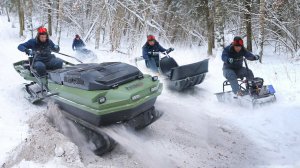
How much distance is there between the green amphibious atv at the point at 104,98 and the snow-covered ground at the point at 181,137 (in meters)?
0.21

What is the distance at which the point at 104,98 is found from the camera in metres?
4.95

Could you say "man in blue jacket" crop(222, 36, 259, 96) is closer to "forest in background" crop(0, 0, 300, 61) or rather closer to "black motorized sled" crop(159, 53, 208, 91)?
"black motorized sled" crop(159, 53, 208, 91)

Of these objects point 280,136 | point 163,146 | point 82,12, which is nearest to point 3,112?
point 163,146

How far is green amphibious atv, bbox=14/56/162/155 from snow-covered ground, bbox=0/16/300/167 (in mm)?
212

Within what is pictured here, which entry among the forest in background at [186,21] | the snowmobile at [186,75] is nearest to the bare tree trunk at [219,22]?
the forest in background at [186,21]

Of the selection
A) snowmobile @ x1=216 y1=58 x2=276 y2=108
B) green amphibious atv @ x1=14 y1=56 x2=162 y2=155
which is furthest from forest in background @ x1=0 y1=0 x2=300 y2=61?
green amphibious atv @ x1=14 y1=56 x2=162 y2=155

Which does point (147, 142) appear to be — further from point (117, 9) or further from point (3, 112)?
point (117, 9)

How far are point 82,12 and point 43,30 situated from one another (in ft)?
52.7

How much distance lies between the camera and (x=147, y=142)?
558 centimetres

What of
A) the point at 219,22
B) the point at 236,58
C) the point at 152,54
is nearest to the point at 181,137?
the point at 236,58

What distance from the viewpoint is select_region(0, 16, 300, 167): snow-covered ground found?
509 cm

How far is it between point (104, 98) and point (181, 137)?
1.58 metres

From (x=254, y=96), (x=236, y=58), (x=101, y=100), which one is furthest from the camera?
(x=236, y=58)

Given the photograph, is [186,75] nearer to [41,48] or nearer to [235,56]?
[235,56]
